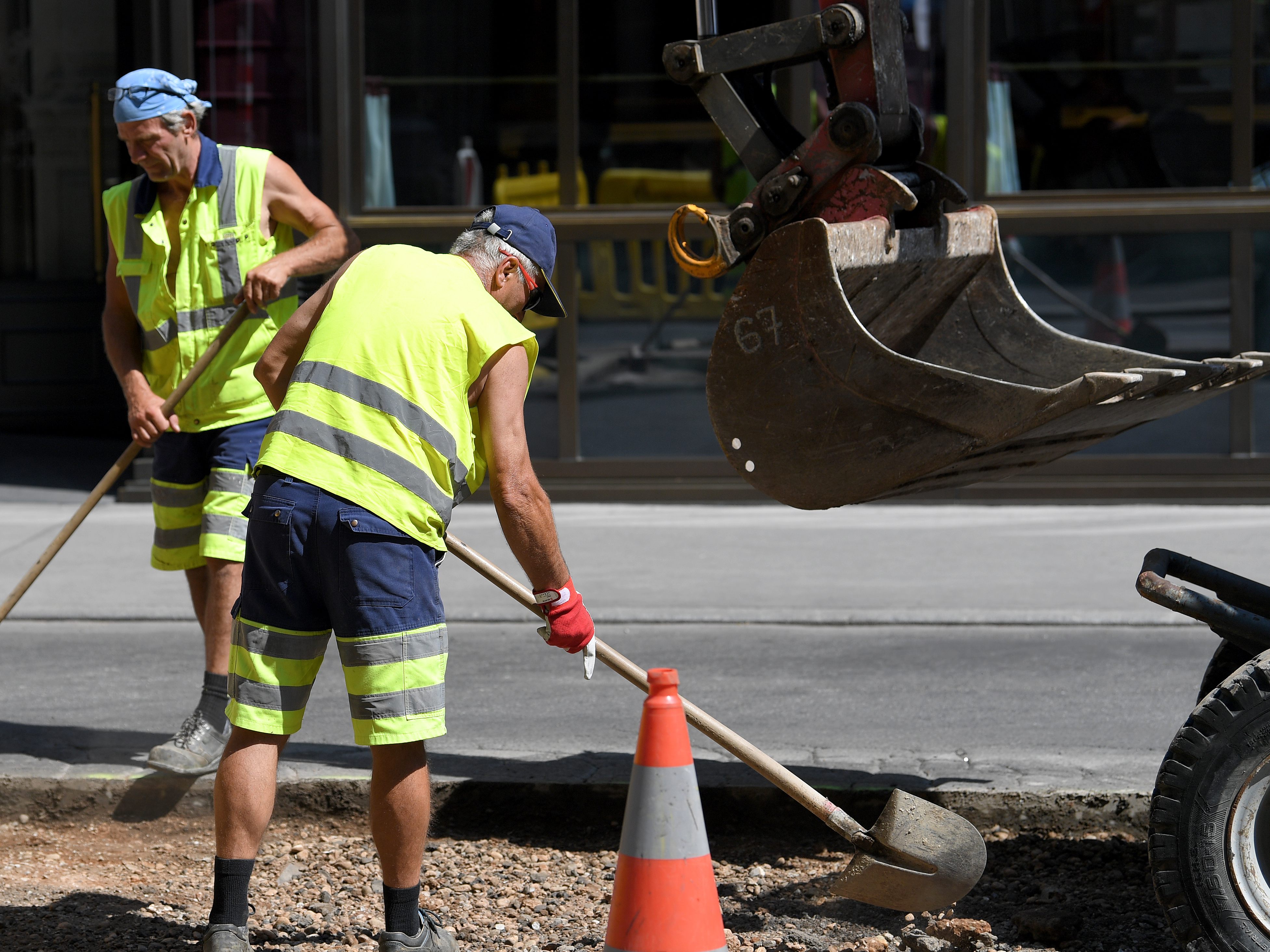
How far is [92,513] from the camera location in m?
9.34

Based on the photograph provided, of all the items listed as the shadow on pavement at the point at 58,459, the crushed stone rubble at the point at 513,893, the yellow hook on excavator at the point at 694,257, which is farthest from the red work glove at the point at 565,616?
the shadow on pavement at the point at 58,459

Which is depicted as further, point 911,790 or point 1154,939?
point 911,790

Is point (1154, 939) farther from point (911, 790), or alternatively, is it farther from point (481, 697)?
point (481, 697)

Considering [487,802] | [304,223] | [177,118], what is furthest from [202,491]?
[487,802]

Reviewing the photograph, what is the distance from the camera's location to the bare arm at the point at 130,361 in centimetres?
461

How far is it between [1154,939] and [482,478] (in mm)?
1908

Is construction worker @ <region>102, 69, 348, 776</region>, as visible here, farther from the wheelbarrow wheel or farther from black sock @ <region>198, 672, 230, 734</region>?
the wheelbarrow wheel

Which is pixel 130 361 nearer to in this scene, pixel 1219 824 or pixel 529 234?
pixel 529 234

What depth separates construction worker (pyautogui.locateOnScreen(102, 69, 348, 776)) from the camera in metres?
4.56

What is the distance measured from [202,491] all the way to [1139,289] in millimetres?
6413

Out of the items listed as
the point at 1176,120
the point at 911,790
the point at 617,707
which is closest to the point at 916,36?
the point at 1176,120

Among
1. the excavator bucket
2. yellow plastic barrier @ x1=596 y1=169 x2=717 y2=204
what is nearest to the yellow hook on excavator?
the excavator bucket

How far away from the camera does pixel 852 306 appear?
424 cm

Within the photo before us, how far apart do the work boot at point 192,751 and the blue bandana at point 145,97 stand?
1.79 m
